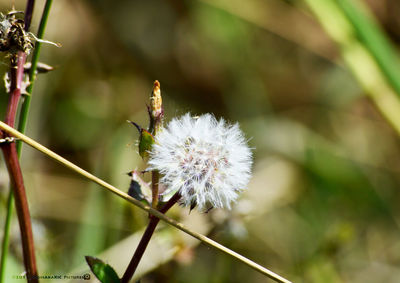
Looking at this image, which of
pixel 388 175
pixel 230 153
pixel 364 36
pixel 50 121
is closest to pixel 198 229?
pixel 364 36

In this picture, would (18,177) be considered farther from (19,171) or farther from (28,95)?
(28,95)

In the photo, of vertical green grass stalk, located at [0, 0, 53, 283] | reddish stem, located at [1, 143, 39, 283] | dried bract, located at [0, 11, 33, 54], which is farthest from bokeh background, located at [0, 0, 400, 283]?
dried bract, located at [0, 11, 33, 54]

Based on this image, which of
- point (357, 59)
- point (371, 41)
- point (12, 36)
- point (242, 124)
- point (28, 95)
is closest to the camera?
point (12, 36)

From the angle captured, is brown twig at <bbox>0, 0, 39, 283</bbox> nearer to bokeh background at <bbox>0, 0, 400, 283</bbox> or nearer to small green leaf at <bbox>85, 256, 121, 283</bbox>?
small green leaf at <bbox>85, 256, 121, 283</bbox>

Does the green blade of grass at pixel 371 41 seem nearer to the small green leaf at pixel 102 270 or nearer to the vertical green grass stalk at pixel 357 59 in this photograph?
the vertical green grass stalk at pixel 357 59

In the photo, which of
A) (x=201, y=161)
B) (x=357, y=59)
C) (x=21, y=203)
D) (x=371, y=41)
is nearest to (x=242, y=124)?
(x=357, y=59)

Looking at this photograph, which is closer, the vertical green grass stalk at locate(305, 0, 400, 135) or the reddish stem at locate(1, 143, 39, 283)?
the reddish stem at locate(1, 143, 39, 283)

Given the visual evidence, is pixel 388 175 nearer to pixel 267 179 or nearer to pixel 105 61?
pixel 267 179
